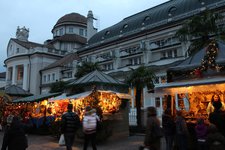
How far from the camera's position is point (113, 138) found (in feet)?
49.6

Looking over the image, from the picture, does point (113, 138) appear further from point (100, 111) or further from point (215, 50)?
point (215, 50)

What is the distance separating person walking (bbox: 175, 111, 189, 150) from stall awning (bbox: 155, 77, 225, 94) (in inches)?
48.3

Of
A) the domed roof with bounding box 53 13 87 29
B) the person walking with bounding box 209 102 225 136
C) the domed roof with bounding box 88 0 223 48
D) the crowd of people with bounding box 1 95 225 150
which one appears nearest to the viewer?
the crowd of people with bounding box 1 95 225 150

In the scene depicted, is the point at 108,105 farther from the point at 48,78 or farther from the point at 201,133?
the point at 48,78

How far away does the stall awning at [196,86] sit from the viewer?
959 centimetres

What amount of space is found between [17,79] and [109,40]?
27526mm

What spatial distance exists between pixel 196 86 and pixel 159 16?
26.6 metres

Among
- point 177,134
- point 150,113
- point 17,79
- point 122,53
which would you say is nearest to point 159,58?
point 122,53

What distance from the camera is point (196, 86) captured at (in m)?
10.4

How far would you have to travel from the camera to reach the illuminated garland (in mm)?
10366

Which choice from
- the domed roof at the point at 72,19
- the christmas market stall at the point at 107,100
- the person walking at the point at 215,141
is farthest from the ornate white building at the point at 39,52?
the person walking at the point at 215,141

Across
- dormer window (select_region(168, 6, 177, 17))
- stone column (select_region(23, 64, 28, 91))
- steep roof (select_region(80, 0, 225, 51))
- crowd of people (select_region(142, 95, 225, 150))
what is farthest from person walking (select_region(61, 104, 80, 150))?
stone column (select_region(23, 64, 28, 91))

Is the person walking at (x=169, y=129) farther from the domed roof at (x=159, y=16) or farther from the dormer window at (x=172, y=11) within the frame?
the dormer window at (x=172, y=11)

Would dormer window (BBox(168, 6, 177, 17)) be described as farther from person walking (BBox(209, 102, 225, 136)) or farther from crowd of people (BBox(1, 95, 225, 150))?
person walking (BBox(209, 102, 225, 136))
